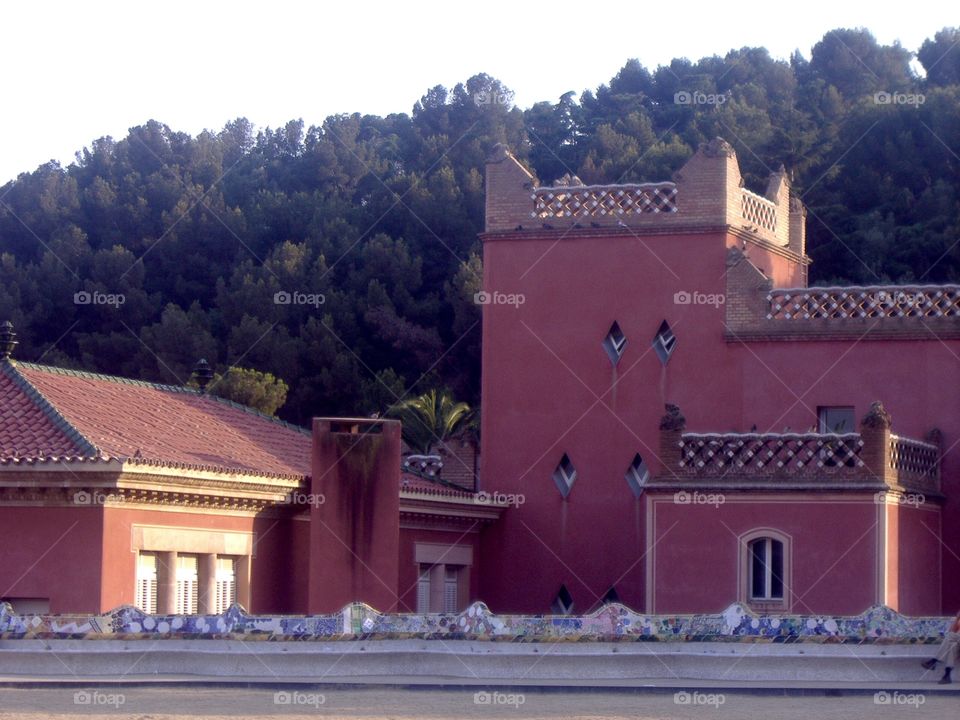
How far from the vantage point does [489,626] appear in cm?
2362

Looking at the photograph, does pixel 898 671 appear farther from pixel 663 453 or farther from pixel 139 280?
pixel 139 280

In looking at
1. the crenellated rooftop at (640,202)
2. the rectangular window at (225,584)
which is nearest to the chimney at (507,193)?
the crenellated rooftop at (640,202)

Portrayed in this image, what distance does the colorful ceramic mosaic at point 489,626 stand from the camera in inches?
905

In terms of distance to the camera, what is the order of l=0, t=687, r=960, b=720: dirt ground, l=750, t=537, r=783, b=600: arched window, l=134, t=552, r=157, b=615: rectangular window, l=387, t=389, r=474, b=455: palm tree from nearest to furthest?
l=0, t=687, r=960, b=720: dirt ground < l=134, t=552, r=157, b=615: rectangular window < l=750, t=537, r=783, b=600: arched window < l=387, t=389, r=474, b=455: palm tree

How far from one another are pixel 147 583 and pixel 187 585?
41.4 inches

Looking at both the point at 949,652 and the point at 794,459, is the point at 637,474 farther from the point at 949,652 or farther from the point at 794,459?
the point at 949,652

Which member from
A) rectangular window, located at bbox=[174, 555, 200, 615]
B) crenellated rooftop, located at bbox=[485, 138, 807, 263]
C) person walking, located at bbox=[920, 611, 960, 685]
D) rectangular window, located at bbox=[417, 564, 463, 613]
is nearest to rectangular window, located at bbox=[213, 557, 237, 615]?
rectangular window, located at bbox=[174, 555, 200, 615]

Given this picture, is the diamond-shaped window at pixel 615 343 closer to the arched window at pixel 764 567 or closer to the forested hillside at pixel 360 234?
the arched window at pixel 764 567

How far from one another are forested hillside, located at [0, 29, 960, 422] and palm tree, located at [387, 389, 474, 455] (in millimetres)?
4590

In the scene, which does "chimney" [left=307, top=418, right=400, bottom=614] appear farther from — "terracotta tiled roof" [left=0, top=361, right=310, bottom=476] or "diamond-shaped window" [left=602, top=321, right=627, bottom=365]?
"diamond-shaped window" [left=602, top=321, right=627, bottom=365]

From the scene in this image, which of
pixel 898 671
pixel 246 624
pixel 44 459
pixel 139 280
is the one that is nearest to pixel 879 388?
pixel 898 671

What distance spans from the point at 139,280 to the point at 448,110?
27.6 metres

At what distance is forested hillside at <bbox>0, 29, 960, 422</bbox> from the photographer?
60219 mm

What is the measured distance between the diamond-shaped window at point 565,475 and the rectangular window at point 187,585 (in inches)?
292
